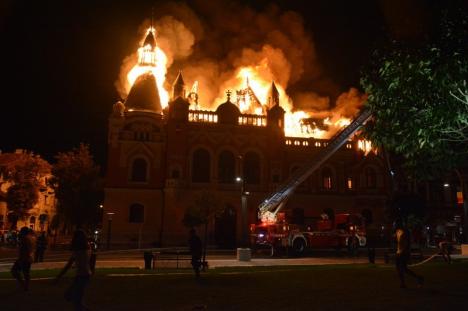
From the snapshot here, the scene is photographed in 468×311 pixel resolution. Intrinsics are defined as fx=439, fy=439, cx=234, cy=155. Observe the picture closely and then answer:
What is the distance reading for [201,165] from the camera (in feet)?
151

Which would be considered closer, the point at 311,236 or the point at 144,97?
the point at 311,236

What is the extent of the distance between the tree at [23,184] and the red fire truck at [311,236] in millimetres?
32909

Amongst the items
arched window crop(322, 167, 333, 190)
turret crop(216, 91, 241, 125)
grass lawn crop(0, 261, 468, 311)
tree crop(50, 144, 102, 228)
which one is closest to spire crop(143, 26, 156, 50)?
turret crop(216, 91, 241, 125)

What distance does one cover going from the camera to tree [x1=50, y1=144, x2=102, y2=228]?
163ft

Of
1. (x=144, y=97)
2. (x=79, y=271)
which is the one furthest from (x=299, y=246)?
(x=144, y=97)

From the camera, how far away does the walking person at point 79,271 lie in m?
8.80

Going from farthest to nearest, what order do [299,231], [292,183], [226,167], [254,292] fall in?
[226,167], [292,183], [299,231], [254,292]

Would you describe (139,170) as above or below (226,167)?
below

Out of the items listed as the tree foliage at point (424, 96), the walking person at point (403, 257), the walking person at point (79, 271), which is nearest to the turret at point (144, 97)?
the tree foliage at point (424, 96)

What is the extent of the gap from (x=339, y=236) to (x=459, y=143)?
20142mm

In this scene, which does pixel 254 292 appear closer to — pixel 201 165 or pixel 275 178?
pixel 201 165

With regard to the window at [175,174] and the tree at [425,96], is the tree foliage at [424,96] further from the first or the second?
the window at [175,174]

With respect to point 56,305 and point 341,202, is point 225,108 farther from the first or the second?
point 56,305

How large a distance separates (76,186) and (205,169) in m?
15.7
